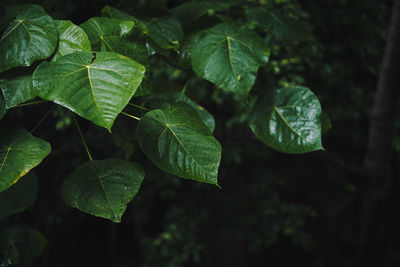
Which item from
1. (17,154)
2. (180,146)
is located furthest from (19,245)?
(180,146)

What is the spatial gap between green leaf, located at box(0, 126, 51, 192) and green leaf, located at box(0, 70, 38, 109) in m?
0.07

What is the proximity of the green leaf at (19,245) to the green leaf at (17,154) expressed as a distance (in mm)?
218

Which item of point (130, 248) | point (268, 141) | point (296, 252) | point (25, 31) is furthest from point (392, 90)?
point (130, 248)

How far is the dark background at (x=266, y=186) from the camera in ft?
5.56

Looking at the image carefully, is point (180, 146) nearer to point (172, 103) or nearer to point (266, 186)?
point (172, 103)

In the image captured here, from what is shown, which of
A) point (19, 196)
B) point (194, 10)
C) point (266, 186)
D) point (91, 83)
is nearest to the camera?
point (91, 83)

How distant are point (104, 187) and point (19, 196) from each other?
18cm

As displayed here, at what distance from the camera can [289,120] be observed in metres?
0.68

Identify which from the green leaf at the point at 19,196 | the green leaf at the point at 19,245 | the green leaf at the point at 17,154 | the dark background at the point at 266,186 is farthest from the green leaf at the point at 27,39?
the dark background at the point at 266,186

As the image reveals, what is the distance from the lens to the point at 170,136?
554 mm

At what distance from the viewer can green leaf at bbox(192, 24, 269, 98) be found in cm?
60

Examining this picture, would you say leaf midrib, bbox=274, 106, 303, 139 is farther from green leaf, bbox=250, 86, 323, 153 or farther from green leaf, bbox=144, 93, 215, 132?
green leaf, bbox=144, 93, 215, 132

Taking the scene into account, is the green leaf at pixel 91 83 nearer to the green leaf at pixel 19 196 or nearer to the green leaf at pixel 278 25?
the green leaf at pixel 19 196

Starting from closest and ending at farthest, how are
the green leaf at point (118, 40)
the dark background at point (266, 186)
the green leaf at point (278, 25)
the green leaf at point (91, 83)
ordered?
the green leaf at point (91, 83) → the green leaf at point (118, 40) → the green leaf at point (278, 25) → the dark background at point (266, 186)
